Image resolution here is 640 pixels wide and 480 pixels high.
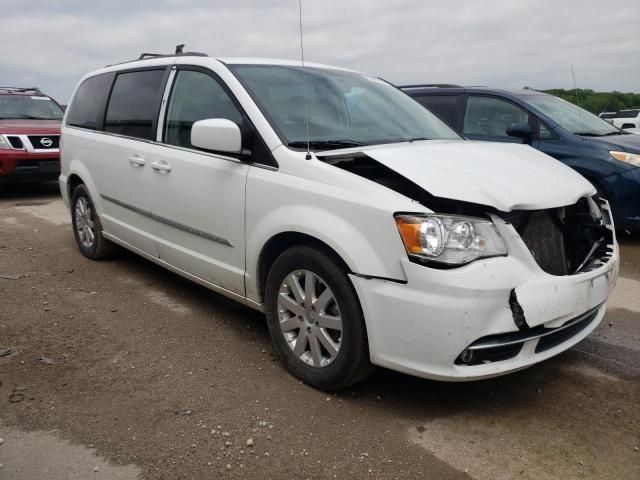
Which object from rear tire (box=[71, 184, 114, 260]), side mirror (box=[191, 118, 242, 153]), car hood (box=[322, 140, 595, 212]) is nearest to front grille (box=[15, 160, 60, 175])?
rear tire (box=[71, 184, 114, 260])

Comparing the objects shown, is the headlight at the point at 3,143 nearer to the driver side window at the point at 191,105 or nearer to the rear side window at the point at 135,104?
the rear side window at the point at 135,104

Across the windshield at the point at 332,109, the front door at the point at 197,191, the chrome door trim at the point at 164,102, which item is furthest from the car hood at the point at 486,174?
the chrome door trim at the point at 164,102

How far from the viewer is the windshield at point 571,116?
6.46m

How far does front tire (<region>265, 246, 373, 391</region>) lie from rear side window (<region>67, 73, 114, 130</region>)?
2.83 m

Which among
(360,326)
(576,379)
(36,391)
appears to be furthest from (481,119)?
(36,391)

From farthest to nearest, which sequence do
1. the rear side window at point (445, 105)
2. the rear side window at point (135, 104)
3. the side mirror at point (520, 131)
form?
the rear side window at point (445, 105), the side mirror at point (520, 131), the rear side window at point (135, 104)

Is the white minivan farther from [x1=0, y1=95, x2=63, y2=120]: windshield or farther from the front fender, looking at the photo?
[x1=0, y1=95, x2=63, y2=120]: windshield

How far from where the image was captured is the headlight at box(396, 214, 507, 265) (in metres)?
2.51

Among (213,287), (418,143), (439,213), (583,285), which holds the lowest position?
(213,287)

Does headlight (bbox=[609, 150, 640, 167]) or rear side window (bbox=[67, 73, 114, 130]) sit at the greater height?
rear side window (bbox=[67, 73, 114, 130])

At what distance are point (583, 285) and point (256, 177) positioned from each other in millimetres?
1741

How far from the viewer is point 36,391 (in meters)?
3.04

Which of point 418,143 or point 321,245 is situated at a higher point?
point 418,143

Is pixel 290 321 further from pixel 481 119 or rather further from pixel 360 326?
pixel 481 119
